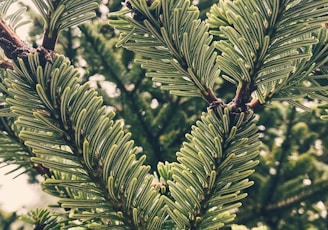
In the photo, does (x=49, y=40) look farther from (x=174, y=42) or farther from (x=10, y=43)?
(x=174, y=42)

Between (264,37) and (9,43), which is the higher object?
(9,43)

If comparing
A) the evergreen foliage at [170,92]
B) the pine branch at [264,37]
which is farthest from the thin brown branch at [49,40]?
the pine branch at [264,37]

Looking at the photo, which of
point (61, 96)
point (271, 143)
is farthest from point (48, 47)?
point (271, 143)

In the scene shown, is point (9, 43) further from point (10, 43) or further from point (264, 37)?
point (264, 37)

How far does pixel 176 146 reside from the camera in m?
1.47

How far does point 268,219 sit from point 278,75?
105 cm

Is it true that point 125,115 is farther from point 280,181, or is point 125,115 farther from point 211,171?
point 211,171

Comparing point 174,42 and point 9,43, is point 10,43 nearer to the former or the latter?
point 9,43

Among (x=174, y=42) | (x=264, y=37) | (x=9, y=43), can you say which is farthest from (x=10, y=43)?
(x=264, y=37)

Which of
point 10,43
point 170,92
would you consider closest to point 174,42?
point 170,92

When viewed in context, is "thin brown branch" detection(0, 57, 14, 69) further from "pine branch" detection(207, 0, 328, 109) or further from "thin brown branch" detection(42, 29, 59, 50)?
"pine branch" detection(207, 0, 328, 109)

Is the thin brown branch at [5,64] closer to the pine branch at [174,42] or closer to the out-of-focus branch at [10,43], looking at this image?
the out-of-focus branch at [10,43]

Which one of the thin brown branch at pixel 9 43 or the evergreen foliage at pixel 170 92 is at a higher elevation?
the thin brown branch at pixel 9 43

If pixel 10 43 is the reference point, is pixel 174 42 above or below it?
below
